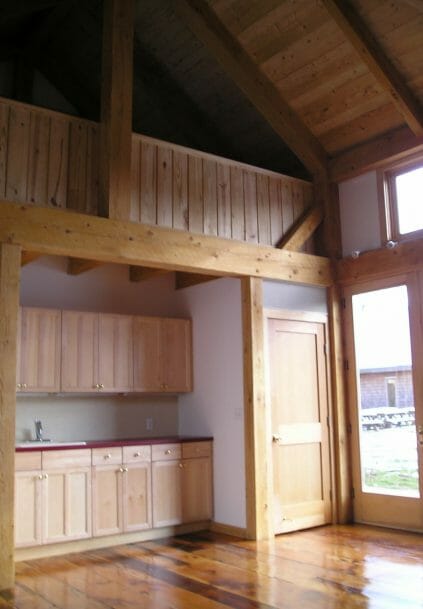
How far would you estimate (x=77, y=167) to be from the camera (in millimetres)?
5207

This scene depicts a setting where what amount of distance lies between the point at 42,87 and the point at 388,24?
144 inches

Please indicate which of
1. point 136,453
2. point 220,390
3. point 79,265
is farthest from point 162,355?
point 79,265

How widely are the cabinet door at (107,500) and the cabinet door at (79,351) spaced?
83 cm

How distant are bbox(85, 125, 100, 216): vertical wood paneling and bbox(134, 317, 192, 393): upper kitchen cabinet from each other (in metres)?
1.60

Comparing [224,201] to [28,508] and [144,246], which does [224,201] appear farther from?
[28,508]

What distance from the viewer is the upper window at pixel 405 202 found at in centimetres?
621

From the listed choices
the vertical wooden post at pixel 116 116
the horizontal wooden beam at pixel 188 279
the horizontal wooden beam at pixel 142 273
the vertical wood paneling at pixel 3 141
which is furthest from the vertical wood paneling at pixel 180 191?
the vertical wood paneling at pixel 3 141

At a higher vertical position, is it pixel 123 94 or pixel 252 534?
pixel 123 94

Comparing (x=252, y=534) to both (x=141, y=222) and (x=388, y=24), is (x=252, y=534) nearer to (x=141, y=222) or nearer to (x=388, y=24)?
(x=141, y=222)

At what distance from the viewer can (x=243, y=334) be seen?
6.12 m

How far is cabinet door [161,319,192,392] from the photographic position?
6.64 meters

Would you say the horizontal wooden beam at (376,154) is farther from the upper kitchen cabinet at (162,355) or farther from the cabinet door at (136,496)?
the cabinet door at (136,496)

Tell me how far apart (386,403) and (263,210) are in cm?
226

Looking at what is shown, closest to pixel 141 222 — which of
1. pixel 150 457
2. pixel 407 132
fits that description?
pixel 150 457
